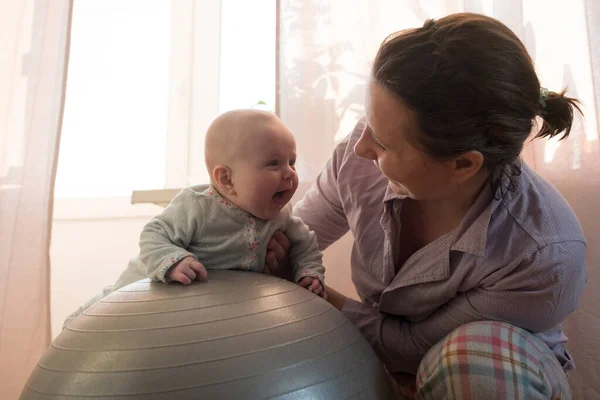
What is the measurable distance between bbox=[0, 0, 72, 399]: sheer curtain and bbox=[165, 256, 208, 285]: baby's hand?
772 millimetres

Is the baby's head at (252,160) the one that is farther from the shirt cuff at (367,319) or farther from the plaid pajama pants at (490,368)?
the plaid pajama pants at (490,368)

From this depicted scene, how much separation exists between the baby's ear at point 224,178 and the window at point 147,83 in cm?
73

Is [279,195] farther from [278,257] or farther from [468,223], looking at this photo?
[468,223]

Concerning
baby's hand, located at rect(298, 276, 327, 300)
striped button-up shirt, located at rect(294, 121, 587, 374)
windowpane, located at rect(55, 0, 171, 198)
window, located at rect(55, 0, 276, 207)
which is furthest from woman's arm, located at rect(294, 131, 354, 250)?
windowpane, located at rect(55, 0, 171, 198)

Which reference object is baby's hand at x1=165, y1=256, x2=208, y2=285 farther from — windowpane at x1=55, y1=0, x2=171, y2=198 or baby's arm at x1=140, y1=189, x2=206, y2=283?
windowpane at x1=55, y1=0, x2=171, y2=198

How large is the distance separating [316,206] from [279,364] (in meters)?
0.56

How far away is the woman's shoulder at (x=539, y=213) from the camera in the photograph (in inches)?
29.9

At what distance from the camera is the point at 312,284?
868 millimetres

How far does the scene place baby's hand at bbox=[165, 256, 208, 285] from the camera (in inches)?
28.0

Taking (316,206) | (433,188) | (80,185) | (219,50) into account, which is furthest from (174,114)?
(433,188)

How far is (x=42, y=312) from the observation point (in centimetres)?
130

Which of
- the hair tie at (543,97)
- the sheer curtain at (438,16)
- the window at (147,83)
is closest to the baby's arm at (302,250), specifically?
the sheer curtain at (438,16)

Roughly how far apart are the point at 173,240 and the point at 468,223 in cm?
50

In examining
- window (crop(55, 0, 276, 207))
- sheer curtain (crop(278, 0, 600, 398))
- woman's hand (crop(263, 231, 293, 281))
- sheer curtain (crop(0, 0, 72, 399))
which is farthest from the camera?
window (crop(55, 0, 276, 207))
